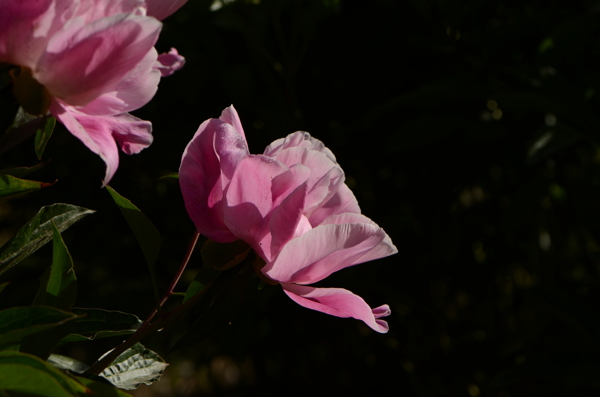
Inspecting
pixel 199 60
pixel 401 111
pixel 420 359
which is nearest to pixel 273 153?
pixel 199 60

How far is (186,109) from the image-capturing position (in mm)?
1147

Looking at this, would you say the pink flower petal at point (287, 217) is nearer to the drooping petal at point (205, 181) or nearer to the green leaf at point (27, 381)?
the drooping petal at point (205, 181)

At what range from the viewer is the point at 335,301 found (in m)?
0.40

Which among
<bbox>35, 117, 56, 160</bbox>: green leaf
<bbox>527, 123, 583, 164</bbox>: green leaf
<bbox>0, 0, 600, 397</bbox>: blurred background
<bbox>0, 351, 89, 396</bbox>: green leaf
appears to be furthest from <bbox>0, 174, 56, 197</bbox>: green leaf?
<bbox>527, 123, 583, 164</bbox>: green leaf

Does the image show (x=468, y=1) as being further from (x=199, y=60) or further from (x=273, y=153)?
(x=273, y=153)

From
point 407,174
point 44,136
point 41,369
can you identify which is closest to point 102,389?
point 41,369

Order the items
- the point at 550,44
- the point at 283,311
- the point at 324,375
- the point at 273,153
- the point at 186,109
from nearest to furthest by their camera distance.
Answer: the point at 273,153 → the point at 550,44 → the point at 186,109 → the point at 283,311 → the point at 324,375

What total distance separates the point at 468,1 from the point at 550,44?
0.16m

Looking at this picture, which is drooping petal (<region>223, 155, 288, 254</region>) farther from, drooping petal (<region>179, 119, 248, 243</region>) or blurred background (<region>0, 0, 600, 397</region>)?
blurred background (<region>0, 0, 600, 397</region>)

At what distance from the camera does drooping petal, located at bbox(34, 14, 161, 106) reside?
1.00 ft

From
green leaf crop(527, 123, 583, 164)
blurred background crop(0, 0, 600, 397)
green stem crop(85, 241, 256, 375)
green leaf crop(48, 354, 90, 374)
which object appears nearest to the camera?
green stem crop(85, 241, 256, 375)

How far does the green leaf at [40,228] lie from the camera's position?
44 centimetres

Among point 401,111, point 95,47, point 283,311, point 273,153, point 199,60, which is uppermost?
point 95,47

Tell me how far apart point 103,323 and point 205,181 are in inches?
5.0
